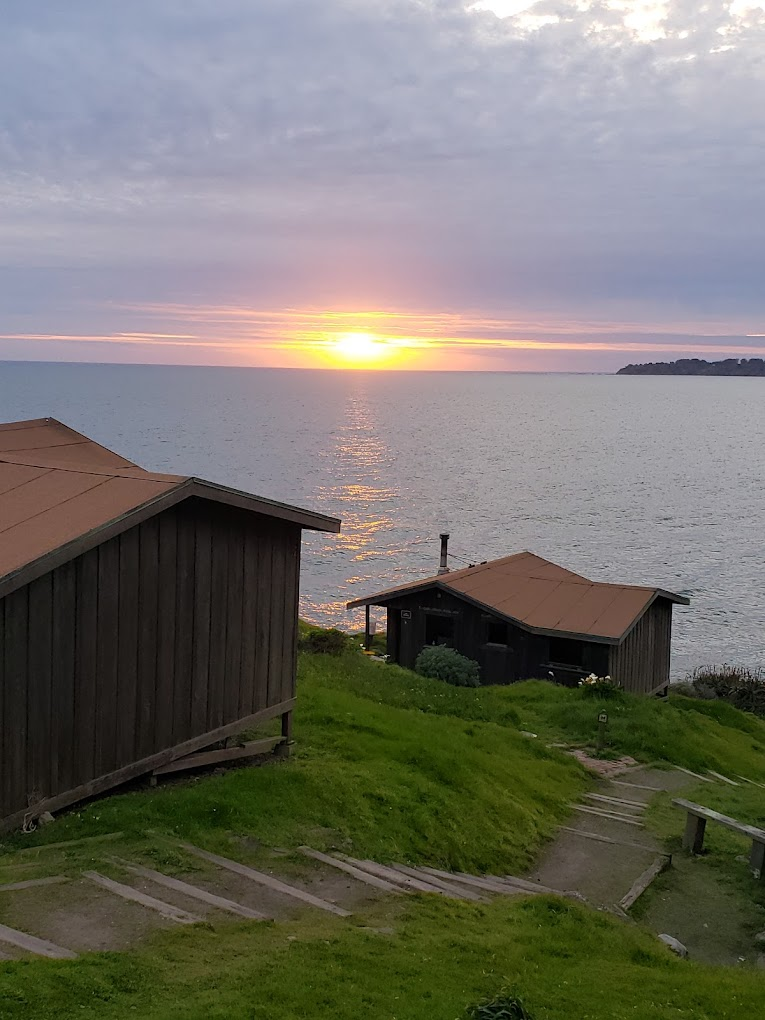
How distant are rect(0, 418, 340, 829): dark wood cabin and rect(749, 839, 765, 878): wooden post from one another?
7478 mm

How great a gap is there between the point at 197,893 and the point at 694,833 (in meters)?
9.50

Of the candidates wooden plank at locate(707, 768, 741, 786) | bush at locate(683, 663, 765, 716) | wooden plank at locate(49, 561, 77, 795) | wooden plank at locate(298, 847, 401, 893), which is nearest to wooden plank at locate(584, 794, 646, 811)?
wooden plank at locate(707, 768, 741, 786)

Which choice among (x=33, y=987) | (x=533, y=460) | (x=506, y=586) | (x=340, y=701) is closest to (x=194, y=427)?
(x=533, y=460)

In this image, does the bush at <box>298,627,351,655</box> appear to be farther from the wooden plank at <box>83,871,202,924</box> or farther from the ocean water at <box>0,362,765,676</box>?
the wooden plank at <box>83,871,202,924</box>

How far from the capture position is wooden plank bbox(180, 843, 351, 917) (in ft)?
32.8

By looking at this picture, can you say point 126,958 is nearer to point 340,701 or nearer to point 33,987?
point 33,987

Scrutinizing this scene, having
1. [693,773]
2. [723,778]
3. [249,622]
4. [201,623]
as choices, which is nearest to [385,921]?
[201,623]

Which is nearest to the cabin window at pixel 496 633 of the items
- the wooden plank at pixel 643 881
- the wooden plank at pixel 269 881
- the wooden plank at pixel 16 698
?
the wooden plank at pixel 643 881

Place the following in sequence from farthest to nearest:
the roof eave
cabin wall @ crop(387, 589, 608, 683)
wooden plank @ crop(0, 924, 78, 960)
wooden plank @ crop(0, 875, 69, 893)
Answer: cabin wall @ crop(387, 589, 608, 683), the roof eave, wooden plank @ crop(0, 875, 69, 893), wooden plank @ crop(0, 924, 78, 960)

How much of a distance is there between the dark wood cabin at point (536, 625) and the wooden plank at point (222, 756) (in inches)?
686

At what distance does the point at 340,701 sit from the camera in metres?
19.4

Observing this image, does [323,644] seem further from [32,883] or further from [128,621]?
[32,883]

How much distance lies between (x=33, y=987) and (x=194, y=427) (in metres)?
194

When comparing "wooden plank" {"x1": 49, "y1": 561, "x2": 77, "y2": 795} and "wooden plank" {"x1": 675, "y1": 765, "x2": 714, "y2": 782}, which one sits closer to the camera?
"wooden plank" {"x1": 49, "y1": 561, "x2": 77, "y2": 795}
